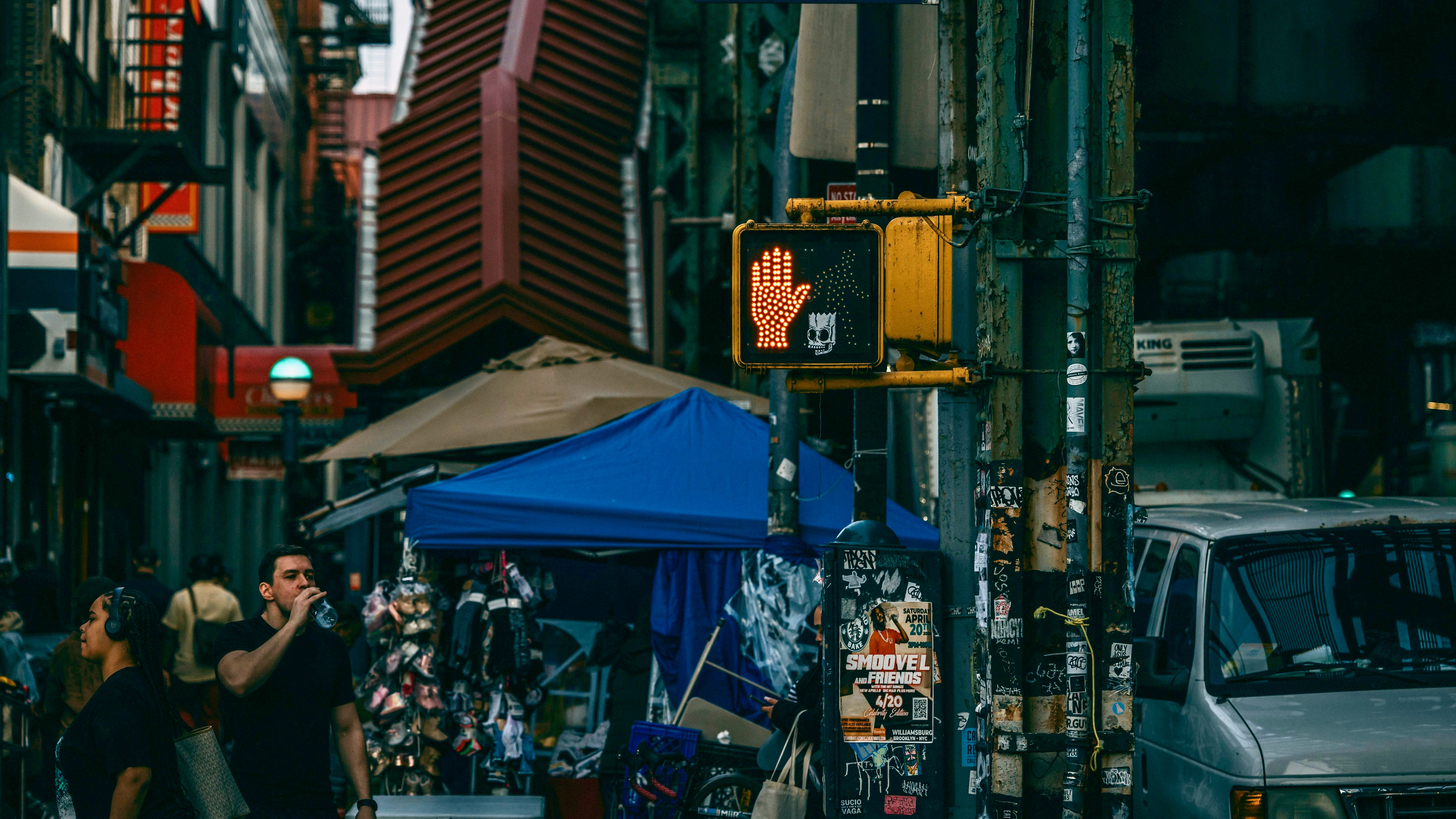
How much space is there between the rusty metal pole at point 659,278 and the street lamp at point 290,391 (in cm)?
398

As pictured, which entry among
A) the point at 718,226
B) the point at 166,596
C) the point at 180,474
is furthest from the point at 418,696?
the point at 180,474

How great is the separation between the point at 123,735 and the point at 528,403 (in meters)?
8.68

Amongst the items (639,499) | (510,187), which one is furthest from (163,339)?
(639,499)

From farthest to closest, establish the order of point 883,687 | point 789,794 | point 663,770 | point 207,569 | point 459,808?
1. point 207,569
2. point 663,770
3. point 789,794
4. point 459,808
5. point 883,687

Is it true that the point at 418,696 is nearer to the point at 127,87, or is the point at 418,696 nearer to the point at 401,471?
the point at 401,471

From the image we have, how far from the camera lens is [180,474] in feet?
86.3

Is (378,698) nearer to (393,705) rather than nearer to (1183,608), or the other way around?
(393,705)

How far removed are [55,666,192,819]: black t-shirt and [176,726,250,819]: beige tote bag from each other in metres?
0.11

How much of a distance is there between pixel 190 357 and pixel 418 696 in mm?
10972

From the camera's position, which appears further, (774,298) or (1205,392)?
(1205,392)

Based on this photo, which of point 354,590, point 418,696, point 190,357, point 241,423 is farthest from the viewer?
point 241,423

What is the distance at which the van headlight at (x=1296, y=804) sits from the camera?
18.8 feet

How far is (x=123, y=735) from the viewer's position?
15.4ft

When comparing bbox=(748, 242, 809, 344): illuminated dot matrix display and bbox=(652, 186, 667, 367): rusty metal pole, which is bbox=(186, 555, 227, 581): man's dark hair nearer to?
bbox=(652, 186, 667, 367): rusty metal pole
